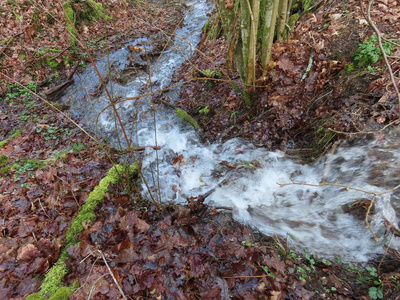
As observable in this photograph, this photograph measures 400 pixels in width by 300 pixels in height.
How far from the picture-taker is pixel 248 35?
11.5 feet

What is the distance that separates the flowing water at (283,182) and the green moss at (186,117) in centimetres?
14

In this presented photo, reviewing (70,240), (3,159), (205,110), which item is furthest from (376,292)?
(3,159)

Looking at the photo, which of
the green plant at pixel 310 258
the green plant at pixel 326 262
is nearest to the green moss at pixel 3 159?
the green plant at pixel 310 258

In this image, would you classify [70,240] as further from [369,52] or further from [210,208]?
[369,52]

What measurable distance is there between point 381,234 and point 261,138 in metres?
2.34

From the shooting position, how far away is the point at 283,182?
146 inches

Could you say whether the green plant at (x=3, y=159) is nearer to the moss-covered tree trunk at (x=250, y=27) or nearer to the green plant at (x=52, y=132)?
the green plant at (x=52, y=132)

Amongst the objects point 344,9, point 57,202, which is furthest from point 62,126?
point 344,9

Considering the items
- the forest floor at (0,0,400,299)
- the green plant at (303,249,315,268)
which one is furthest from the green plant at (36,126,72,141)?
the green plant at (303,249,315,268)

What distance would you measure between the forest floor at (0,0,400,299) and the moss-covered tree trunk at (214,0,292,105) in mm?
355

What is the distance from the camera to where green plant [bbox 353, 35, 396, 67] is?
3181 millimetres

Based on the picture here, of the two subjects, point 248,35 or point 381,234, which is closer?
point 381,234

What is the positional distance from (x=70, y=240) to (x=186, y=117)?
12.5 ft

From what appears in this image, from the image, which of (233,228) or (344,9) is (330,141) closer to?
(233,228)
